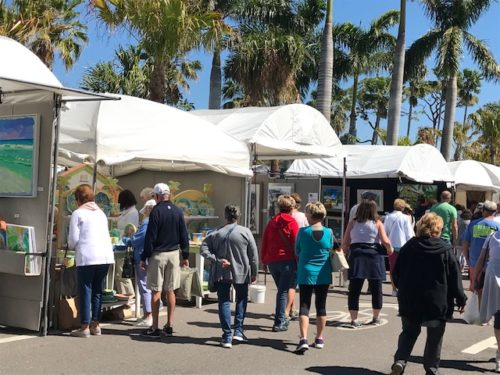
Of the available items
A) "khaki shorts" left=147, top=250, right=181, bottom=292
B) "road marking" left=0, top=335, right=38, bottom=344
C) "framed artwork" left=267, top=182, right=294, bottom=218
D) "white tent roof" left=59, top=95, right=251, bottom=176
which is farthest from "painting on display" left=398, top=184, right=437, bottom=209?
"road marking" left=0, top=335, right=38, bottom=344

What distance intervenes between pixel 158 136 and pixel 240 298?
337 cm

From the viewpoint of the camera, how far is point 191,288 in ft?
32.2

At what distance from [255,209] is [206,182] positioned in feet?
10.2

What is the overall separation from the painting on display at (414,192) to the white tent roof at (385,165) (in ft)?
2.25

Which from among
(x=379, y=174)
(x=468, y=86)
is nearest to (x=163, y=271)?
(x=379, y=174)

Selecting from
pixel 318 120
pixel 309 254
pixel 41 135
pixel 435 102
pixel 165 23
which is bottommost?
pixel 309 254

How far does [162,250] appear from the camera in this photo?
25.3 feet

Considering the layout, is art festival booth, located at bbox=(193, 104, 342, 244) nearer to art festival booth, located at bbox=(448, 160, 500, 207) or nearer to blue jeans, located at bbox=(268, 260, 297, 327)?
blue jeans, located at bbox=(268, 260, 297, 327)

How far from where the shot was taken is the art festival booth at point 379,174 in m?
16.8

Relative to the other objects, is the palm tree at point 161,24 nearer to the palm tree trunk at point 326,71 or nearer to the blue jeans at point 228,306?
the palm tree trunk at point 326,71

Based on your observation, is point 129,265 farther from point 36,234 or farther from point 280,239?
point 280,239

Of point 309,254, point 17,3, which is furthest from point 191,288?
point 17,3

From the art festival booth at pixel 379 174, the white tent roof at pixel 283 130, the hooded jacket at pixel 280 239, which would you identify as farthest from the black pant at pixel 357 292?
the art festival booth at pixel 379 174

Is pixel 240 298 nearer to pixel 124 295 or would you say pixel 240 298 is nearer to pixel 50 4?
pixel 124 295
